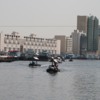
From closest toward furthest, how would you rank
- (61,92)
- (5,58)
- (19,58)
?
(61,92)
(5,58)
(19,58)

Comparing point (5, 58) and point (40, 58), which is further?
point (40, 58)

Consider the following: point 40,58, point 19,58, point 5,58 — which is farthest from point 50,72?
point 19,58

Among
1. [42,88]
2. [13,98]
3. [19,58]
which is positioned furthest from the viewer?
[19,58]

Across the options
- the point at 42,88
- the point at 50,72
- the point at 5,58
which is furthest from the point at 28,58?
the point at 42,88

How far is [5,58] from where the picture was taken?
163m

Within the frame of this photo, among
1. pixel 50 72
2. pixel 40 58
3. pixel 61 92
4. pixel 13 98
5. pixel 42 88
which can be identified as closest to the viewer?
pixel 13 98

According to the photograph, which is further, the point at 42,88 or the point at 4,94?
the point at 42,88

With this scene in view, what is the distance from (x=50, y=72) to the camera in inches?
2891

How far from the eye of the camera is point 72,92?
4328cm

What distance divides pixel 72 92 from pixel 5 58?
12120cm

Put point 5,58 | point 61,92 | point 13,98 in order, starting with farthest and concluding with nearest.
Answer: point 5,58 → point 61,92 → point 13,98

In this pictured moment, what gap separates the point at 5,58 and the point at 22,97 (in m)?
125

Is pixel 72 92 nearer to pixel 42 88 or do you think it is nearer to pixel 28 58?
pixel 42 88

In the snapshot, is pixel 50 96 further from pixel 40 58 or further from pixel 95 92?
pixel 40 58
